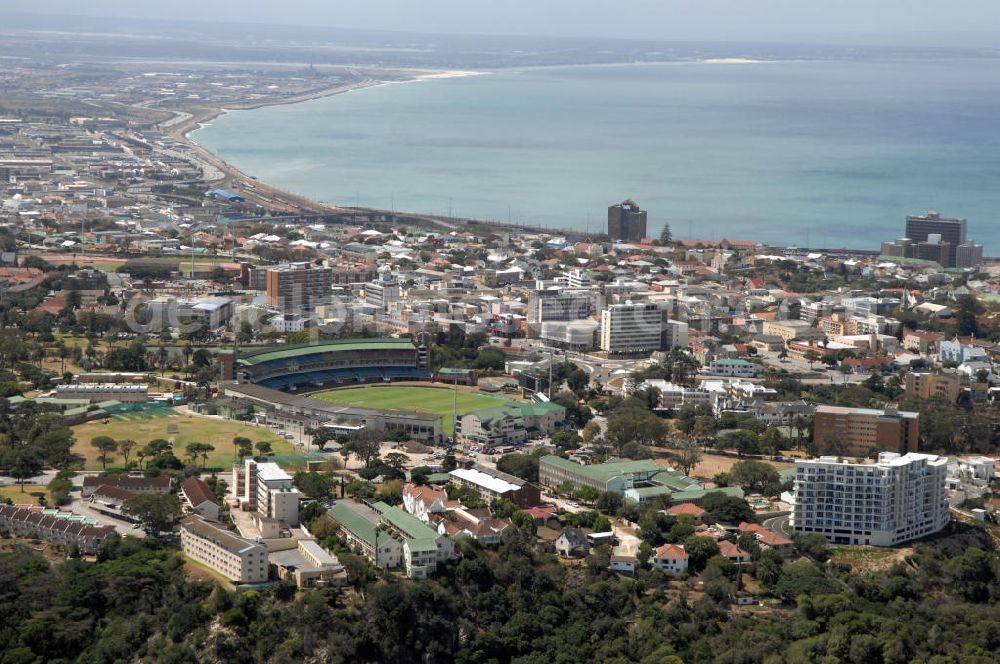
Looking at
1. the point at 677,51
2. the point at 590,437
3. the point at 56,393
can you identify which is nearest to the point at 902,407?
the point at 590,437

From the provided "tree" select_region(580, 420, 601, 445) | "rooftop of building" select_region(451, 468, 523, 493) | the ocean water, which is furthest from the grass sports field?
the ocean water

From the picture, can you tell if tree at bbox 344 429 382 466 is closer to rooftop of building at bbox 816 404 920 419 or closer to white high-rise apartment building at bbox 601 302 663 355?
rooftop of building at bbox 816 404 920 419

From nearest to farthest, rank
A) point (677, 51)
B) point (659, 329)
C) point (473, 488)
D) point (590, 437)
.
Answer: point (473, 488) < point (590, 437) < point (659, 329) < point (677, 51)

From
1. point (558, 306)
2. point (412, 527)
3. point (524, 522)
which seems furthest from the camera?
point (558, 306)

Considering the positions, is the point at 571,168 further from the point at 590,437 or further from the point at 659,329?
the point at 590,437

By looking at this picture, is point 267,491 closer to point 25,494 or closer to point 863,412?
point 25,494


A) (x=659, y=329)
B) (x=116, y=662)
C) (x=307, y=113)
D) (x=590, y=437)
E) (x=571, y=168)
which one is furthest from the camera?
(x=307, y=113)

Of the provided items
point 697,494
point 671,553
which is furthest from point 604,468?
point 671,553
